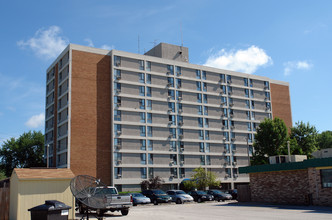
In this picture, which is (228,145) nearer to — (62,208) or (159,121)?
(159,121)

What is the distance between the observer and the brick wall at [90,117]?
57.8 meters

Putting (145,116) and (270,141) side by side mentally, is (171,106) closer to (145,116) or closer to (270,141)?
(145,116)

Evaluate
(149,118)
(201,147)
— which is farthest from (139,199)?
(201,147)

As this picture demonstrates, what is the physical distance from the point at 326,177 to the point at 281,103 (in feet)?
197

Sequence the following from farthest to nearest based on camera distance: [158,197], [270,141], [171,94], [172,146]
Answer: [171,94]
[172,146]
[270,141]
[158,197]

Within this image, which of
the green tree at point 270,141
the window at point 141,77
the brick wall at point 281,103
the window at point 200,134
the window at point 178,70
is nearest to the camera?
the green tree at point 270,141

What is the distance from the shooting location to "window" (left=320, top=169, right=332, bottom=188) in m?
28.5

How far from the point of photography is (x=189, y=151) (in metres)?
69.2

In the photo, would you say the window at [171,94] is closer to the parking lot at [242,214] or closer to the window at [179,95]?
the window at [179,95]

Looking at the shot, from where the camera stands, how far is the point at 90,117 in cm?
5984

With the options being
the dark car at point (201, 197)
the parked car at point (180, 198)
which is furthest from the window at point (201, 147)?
the parked car at point (180, 198)

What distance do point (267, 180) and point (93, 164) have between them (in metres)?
32.4

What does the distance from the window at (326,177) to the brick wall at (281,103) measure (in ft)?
186

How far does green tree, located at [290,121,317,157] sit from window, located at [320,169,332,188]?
3131 centimetres
